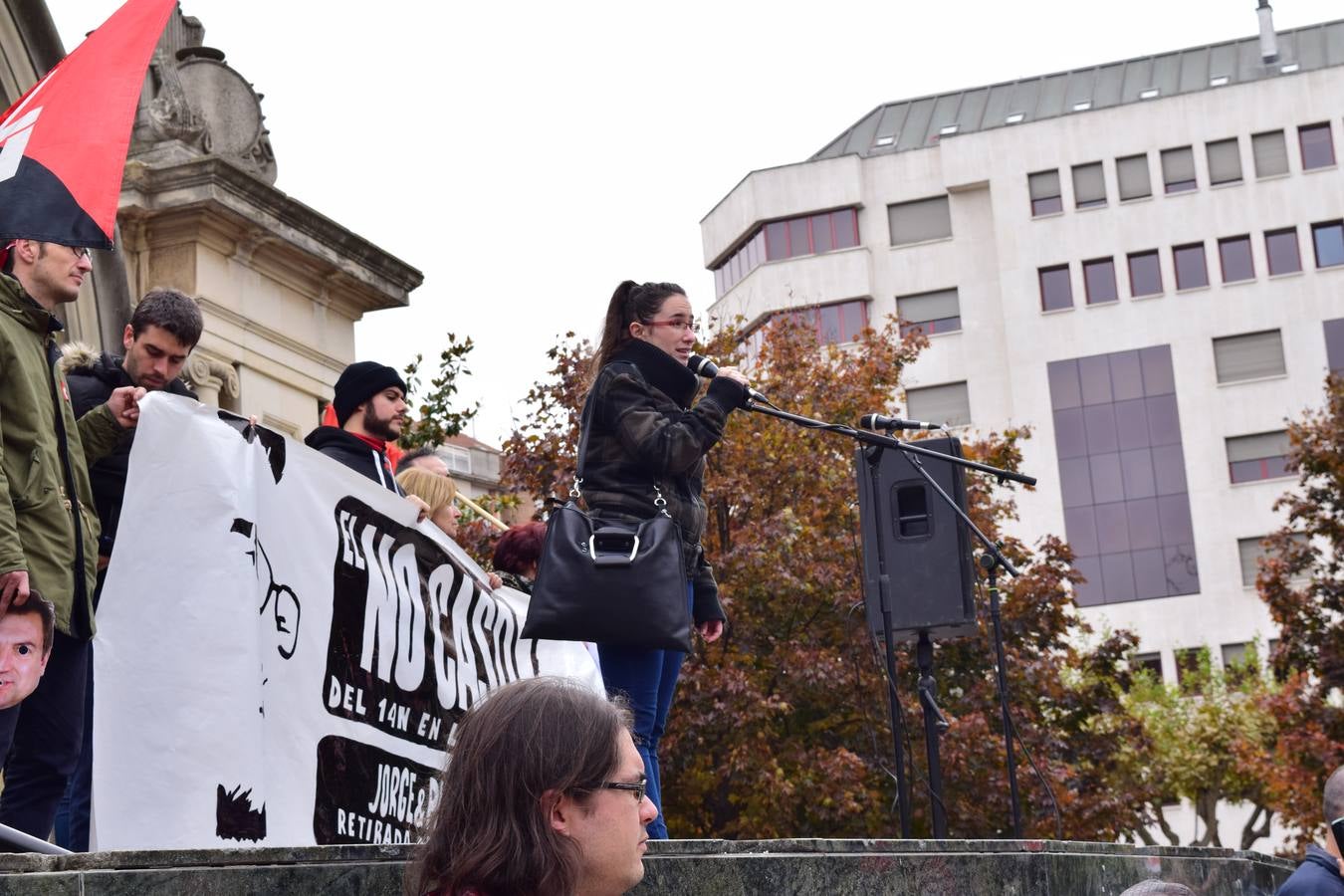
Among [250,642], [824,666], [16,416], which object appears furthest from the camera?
[824,666]

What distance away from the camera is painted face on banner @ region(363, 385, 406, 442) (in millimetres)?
6203

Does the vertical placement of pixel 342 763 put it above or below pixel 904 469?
below

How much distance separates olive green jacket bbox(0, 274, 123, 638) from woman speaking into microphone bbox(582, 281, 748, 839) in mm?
1662

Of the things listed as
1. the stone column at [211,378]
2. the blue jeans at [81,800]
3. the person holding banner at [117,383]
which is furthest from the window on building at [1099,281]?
the blue jeans at [81,800]

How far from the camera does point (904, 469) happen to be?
39.6 feet

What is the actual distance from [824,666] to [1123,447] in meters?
34.6

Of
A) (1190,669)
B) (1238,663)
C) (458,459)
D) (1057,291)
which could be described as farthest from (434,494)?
(458,459)

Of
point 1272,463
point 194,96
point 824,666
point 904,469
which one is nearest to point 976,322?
point 1272,463

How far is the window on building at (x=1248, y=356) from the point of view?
51.6 m

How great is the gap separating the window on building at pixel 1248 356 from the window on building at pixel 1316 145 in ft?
17.3

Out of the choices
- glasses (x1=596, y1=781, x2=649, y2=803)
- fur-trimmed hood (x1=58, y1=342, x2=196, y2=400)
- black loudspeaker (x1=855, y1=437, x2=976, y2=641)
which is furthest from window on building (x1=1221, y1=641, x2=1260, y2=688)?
glasses (x1=596, y1=781, x2=649, y2=803)

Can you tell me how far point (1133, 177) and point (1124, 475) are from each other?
9.44 m

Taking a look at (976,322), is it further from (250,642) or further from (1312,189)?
(250,642)

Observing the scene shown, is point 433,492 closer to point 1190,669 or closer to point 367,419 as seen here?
point 367,419
